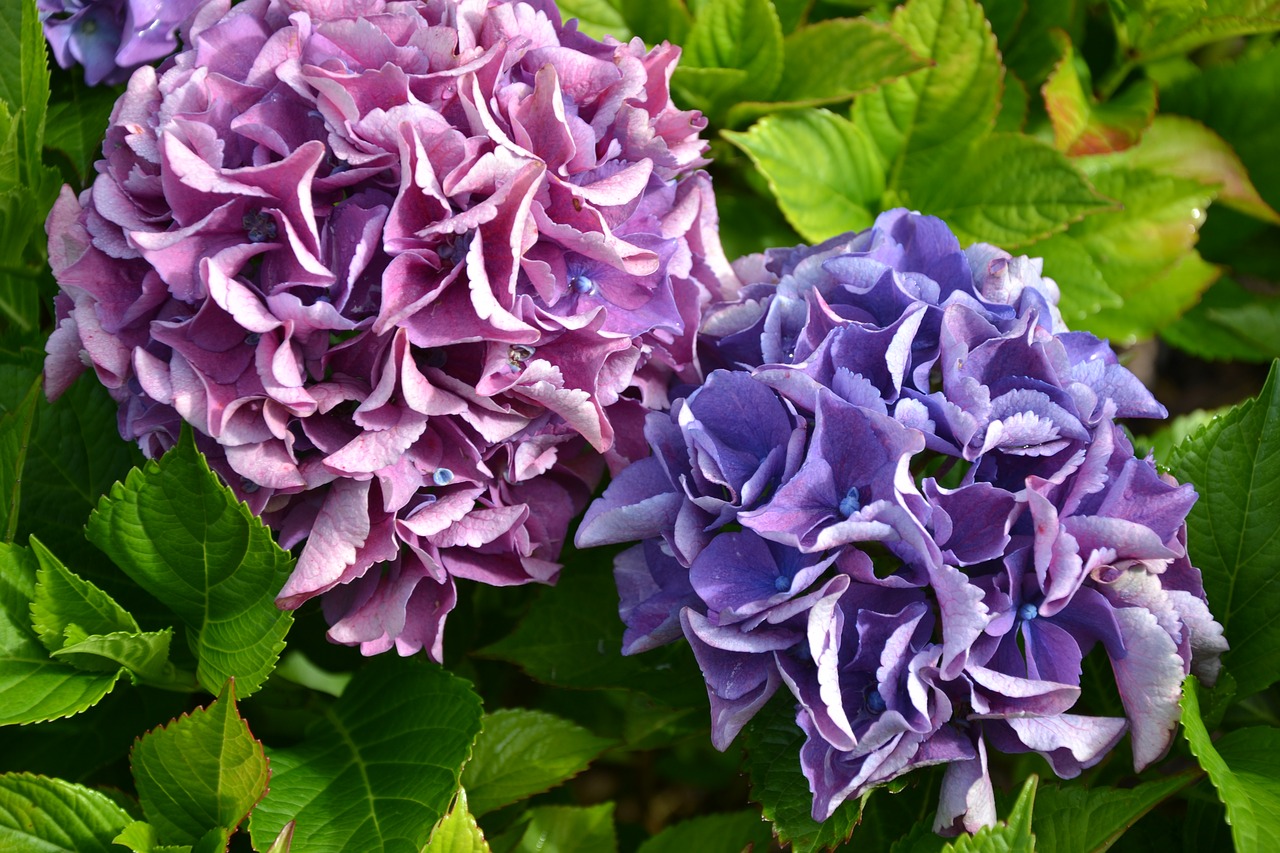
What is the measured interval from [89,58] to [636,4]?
20.2 inches

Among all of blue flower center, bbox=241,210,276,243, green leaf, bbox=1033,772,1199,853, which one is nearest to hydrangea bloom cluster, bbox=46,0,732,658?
blue flower center, bbox=241,210,276,243

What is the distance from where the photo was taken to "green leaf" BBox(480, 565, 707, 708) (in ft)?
3.34

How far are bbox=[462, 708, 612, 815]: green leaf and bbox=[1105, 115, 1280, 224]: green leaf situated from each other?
920 millimetres

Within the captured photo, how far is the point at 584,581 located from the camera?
3.51 ft

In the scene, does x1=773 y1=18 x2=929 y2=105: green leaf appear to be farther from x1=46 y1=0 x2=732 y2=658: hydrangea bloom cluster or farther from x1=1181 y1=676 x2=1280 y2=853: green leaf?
x1=1181 y1=676 x2=1280 y2=853: green leaf

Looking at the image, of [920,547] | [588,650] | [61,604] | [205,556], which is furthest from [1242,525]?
[61,604]

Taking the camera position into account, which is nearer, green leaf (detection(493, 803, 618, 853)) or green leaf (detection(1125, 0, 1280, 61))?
green leaf (detection(493, 803, 618, 853))

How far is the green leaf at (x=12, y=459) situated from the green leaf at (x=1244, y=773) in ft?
2.79

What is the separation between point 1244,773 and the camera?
0.83 metres

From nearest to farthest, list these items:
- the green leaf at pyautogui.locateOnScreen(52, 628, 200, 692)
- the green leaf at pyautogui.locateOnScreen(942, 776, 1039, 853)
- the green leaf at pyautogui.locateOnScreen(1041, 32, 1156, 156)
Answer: the green leaf at pyautogui.locateOnScreen(942, 776, 1039, 853) < the green leaf at pyautogui.locateOnScreen(52, 628, 200, 692) < the green leaf at pyautogui.locateOnScreen(1041, 32, 1156, 156)

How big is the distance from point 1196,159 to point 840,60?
1.69 ft

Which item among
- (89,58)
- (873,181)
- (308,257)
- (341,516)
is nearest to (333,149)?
(308,257)

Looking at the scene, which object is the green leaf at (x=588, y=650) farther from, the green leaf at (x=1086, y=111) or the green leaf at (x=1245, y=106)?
the green leaf at (x=1245, y=106)

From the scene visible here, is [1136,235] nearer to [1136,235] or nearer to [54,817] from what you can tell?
[1136,235]
